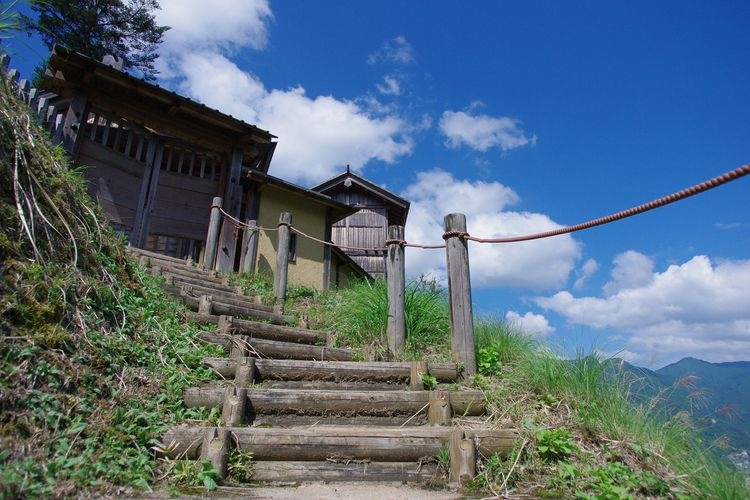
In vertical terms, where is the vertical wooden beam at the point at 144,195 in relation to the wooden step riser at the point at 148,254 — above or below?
above

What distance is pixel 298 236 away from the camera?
11.6 meters

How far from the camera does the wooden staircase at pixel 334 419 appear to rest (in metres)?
2.51

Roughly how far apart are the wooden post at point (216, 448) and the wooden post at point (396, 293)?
6.69 ft

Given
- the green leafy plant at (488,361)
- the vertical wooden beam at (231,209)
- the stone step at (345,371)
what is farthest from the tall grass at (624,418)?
the vertical wooden beam at (231,209)

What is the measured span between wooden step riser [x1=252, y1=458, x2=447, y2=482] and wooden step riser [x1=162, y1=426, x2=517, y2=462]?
1.6 inches

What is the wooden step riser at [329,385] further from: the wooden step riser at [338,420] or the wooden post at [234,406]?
the wooden post at [234,406]

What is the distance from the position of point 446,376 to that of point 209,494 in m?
2.09

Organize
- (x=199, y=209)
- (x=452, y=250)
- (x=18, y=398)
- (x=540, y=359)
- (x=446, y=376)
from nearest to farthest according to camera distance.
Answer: (x=18, y=398) < (x=540, y=359) < (x=446, y=376) < (x=452, y=250) < (x=199, y=209)

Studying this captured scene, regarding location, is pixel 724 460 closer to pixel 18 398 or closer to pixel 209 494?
pixel 209 494

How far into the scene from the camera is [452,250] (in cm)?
400

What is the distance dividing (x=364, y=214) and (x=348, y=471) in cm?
1716

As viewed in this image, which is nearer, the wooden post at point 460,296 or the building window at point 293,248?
the wooden post at point 460,296

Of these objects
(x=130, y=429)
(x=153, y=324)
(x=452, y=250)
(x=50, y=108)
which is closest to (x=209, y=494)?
(x=130, y=429)

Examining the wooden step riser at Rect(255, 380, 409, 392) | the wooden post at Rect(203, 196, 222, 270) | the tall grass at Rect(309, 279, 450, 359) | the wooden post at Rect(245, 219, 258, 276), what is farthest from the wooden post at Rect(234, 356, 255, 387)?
the wooden post at Rect(245, 219, 258, 276)
